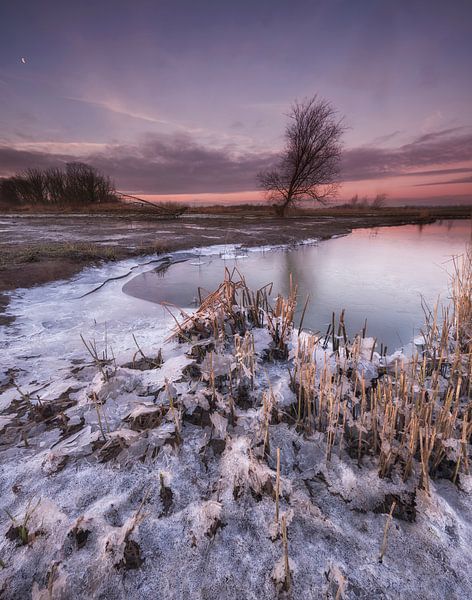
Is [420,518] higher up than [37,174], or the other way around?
[37,174]

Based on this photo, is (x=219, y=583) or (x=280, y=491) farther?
(x=280, y=491)

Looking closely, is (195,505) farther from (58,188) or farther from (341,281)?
(58,188)

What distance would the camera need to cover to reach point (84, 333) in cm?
401

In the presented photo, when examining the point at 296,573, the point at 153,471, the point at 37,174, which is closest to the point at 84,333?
the point at 153,471

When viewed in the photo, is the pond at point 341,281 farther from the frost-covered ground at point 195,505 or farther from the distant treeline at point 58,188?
the distant treeline at point 58,188

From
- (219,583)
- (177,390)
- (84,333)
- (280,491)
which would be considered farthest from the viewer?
(84,333)

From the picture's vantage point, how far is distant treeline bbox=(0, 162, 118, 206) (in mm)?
55616

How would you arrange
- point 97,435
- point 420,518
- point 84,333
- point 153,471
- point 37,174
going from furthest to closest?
point 37,174 → point 84,333 → point 97,435 → point 153,471 → point 420,518

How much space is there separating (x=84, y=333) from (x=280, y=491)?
343 centimetres

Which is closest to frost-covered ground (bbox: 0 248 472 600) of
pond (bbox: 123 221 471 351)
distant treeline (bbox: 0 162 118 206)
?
pond (bbox: 123 221 471 351)

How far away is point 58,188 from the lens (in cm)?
5859

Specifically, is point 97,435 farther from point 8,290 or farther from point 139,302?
point 8,290

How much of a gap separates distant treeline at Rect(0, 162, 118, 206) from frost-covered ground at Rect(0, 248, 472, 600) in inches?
2281

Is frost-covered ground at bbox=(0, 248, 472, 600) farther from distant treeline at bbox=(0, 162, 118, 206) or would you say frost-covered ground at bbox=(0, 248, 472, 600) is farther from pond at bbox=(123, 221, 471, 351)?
distant treeline at bbox=(0, 162, 118, 206)
